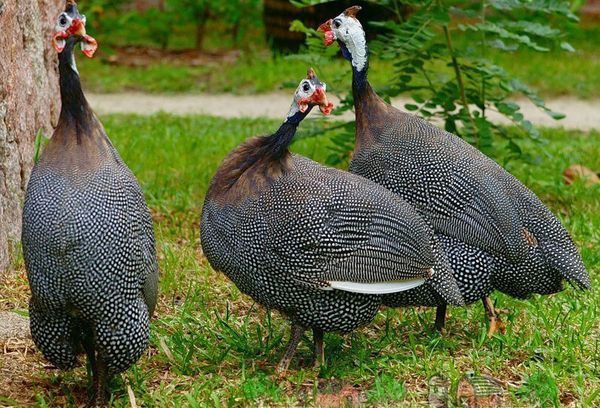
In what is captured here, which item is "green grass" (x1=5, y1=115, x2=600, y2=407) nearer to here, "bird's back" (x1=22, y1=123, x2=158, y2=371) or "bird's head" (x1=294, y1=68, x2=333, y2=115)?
"bird's back" (x1=22, y1=123, x2=158, y2=371)

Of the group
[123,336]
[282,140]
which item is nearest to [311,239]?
[282,140]

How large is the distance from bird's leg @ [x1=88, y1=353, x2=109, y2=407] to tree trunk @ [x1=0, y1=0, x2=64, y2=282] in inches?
50.4

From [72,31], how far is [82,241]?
0.65 m

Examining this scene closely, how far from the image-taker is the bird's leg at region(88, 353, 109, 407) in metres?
3.42

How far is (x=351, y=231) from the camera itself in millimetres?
3654

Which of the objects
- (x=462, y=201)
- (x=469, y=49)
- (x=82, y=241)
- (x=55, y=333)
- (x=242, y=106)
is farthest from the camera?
(x=242, y=106)

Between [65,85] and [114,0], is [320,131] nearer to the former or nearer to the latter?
[65,85]

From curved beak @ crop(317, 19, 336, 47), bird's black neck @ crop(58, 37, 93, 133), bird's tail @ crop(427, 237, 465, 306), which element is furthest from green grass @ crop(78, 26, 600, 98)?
bird's black neck @ crop(58, 37, 93, 133)

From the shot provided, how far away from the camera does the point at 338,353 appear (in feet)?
13.2

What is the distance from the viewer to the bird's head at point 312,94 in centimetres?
366

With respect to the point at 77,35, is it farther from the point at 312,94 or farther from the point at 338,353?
the point at 338,353

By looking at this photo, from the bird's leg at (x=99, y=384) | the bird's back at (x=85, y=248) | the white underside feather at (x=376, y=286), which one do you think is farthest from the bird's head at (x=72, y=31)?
the white underside feather at (x=376, y=286)

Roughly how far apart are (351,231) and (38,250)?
105 cm

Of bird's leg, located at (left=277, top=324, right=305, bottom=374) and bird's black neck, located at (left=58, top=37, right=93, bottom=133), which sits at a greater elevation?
bird's black neck, located at (left=58, top=37, right=93, bottom=133)
